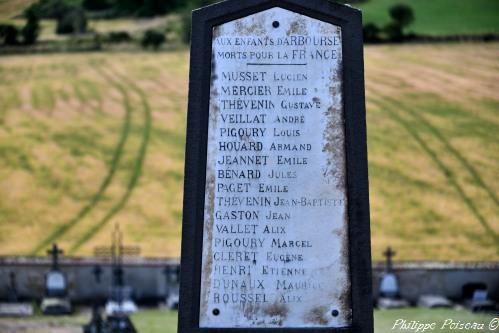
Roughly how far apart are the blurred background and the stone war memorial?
1728cm

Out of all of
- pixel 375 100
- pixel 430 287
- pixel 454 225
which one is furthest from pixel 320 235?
pixel 375 100

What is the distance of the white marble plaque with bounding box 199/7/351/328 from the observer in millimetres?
19531

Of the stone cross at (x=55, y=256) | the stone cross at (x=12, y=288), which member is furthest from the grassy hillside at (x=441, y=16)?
the stone cross at (x=55, y=256)

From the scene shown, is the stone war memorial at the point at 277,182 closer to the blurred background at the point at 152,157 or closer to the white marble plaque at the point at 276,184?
the white marble plaque at the point at 276,184

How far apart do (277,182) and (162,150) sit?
161 feet

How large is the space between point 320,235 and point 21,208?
4328 cm

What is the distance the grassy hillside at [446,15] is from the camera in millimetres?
81688

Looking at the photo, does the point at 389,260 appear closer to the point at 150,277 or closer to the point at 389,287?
the point at 389,287

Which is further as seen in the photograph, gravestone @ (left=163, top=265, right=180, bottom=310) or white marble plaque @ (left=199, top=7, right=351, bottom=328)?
gravestone @ (left=163, top=265, right=180, bottom=310)

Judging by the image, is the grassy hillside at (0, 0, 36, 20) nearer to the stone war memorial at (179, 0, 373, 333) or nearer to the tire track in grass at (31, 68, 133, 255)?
the tire track in grass at (31, 68, 133, 255)

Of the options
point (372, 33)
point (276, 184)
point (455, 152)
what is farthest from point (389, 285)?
point (372, 33)

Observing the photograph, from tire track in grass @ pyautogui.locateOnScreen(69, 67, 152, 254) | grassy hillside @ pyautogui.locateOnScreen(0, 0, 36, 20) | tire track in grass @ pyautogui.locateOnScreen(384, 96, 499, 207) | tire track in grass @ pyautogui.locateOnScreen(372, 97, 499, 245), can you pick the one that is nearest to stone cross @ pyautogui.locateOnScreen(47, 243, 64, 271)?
tire track in grass @ pyautogui.locateOnScreen(69, 67, 152, 254)

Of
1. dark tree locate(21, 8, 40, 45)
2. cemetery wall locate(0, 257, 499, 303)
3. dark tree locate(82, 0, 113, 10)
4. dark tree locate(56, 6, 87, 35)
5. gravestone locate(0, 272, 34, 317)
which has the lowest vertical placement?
gravestone locate(0, 272, 34, 317)

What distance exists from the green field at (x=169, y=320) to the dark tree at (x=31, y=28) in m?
32.2
